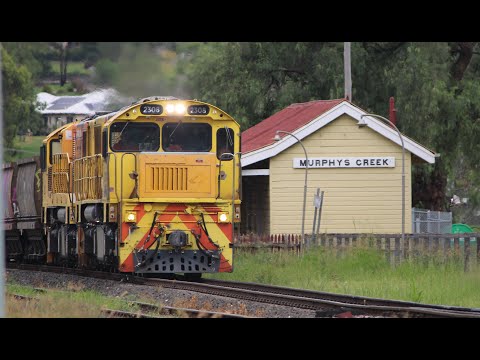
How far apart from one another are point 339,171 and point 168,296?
15446 millimetres

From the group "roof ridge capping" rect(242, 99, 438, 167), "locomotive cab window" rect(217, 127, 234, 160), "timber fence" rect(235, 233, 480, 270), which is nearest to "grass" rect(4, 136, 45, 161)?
"roof ridge capping" rect(242, 99, 438, 167)

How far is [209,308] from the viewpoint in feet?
46.3

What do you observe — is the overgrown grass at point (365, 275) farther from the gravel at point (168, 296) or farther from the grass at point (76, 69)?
the grass at point (76, 69)

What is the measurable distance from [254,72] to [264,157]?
11.7 m

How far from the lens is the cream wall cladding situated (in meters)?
30.3

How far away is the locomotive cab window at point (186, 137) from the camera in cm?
1841

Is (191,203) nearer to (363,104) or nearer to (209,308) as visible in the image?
(209,308)

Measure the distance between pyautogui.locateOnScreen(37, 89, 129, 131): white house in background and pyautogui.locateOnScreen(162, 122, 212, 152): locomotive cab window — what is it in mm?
1034

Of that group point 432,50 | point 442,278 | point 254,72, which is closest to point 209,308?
point 442,278

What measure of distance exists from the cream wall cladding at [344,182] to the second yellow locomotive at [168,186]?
38.7 feet

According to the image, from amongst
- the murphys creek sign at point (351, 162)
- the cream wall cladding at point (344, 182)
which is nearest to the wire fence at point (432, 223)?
the cream wall cladding at point (344, 182)

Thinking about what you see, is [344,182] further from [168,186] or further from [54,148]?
[168,186]

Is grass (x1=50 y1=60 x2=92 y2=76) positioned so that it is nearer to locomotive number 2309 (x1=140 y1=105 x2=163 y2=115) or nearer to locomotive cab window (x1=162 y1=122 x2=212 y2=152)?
locomotive number 2309 (x1=140 y1=105 x2=163 y2=115)

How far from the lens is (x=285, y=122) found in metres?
Result: 32.2
